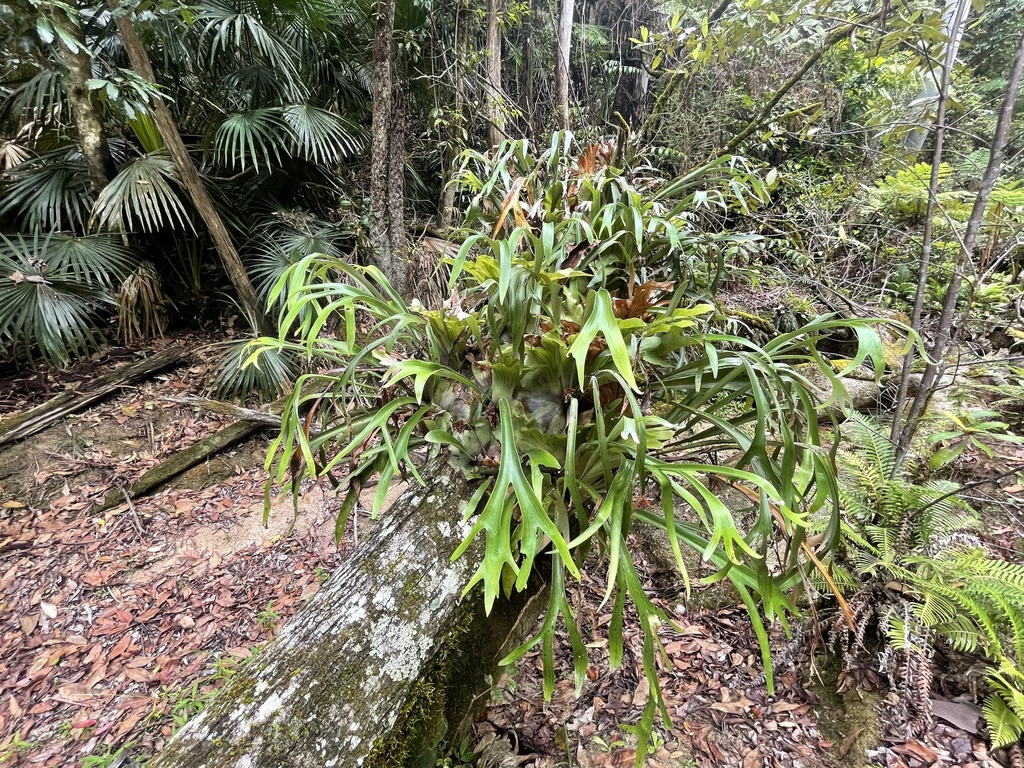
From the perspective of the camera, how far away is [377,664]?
107 centimetres

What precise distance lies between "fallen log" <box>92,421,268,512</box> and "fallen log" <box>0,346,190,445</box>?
29.2 inches

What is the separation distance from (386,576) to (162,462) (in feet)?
8.54

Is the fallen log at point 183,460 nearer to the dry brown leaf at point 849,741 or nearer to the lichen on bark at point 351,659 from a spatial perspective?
the lichen on bark at point 351,659

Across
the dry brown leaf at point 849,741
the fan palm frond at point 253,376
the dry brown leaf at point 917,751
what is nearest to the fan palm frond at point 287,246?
the fan palm frond at point 253,376

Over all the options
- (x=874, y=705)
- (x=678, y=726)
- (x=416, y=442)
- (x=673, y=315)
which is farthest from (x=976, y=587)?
(x=416, y=442)

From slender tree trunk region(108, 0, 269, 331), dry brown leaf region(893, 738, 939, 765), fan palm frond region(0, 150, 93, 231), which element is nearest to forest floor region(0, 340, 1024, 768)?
dry brown leaf region(893, 738, 939, 765)

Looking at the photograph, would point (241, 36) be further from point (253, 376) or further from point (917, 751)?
point (917, 751)

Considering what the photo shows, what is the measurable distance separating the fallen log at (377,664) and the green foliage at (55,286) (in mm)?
3080

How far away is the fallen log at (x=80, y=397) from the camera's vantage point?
9.36ft

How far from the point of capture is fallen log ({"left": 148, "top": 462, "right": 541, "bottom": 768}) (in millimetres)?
954

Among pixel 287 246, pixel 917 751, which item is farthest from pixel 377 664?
pixel 287 246

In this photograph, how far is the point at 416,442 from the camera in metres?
1.38

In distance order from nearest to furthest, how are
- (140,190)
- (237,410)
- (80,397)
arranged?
(237,410) → (140,190) → (80,397)

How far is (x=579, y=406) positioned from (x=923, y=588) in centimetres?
128
